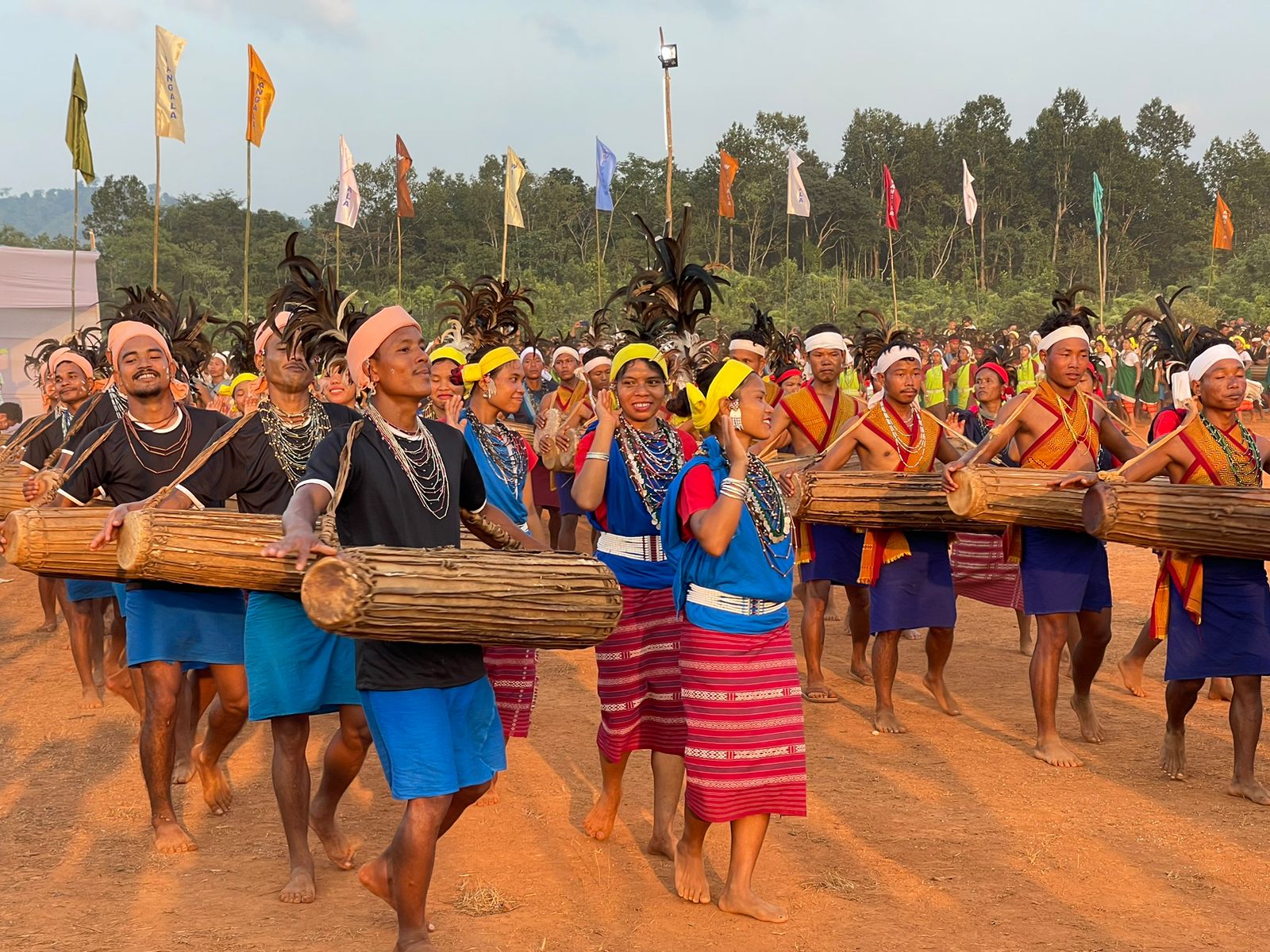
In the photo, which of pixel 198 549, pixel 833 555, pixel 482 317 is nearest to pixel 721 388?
pixel 198 549

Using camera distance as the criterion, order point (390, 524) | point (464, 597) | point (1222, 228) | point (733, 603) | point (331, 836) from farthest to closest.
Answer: point (1222, 228) < point (331, 836) < point (733, 603) < point (390, 524) < point (464, 597)

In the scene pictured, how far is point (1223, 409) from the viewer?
671 cm

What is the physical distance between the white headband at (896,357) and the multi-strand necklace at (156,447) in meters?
3.95

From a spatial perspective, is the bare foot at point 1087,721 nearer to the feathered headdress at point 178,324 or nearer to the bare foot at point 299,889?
the bare foot at point 299,889

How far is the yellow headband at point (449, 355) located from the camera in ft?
25.4

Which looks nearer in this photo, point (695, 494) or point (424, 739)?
point (424, 739)

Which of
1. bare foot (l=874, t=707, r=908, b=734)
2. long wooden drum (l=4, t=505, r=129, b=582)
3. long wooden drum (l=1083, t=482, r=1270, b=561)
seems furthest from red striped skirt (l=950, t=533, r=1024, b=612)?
long wooden drum (l=4, t=505, r=129, b=582)

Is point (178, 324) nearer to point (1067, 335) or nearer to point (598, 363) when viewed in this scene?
point (598, 363)

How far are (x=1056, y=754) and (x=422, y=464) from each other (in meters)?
4.17

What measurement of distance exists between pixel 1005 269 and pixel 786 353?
165 ft

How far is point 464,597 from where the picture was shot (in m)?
4.16

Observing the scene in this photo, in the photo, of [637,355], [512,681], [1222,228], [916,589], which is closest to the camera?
[637,355]

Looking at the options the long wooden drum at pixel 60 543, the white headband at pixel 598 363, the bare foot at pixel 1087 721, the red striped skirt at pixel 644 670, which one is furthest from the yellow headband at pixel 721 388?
the white headband at pixel 598 363

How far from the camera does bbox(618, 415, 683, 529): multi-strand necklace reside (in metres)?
5.66
